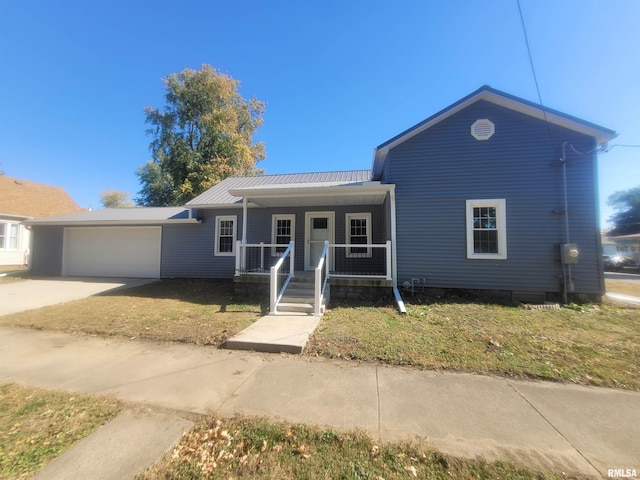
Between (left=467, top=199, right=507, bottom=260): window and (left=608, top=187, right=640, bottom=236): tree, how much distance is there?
150 feet

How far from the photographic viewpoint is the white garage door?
12.7m

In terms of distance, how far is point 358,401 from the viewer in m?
→ 3.10

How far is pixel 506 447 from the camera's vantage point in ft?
7.84

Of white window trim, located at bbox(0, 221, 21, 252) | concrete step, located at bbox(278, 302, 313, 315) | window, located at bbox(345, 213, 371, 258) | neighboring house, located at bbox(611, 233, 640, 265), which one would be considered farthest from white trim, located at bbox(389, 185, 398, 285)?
neighboring house, located at bbox(611, 233, 640, 265)

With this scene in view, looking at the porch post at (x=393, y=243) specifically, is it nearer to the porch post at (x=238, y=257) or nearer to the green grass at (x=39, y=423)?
the porch post at (x=238, y=257)

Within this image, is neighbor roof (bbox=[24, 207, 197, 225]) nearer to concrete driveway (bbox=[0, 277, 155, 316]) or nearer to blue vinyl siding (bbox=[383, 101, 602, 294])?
concrete driveway (bbox=[0, 277, 155, 316])

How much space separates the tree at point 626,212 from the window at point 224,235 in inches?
2002

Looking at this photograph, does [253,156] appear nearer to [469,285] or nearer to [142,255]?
[142,255]

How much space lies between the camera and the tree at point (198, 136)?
2366cm

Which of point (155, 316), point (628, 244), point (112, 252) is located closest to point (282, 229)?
point (155, 316)

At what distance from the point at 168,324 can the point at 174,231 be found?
24.5 feet

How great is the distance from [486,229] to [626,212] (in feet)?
164

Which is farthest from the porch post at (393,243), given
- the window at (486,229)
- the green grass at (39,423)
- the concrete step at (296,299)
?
the green grass at (39,423)

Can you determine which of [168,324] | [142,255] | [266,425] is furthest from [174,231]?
[266,425]
